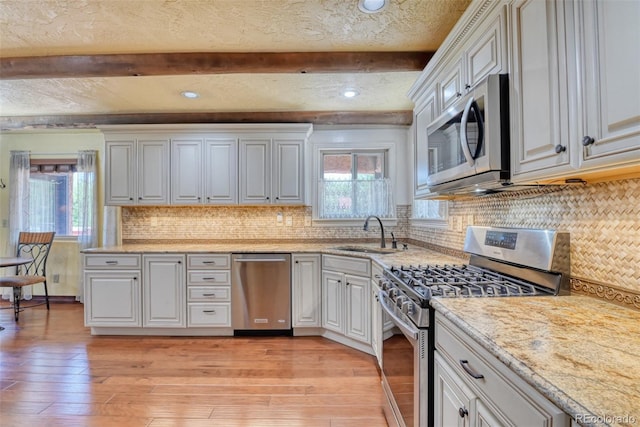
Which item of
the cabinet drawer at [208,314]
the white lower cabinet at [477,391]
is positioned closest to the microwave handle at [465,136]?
the white lower cabinet at [477,391]

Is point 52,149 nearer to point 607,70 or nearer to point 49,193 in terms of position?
point 49,193

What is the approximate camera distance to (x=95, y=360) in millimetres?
2699

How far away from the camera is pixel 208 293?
3225 mm

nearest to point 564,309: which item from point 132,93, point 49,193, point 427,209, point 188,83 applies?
point 427,209

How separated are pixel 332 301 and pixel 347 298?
207 mm

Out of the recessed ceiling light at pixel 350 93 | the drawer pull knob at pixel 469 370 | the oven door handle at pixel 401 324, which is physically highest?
the recessed ceiling light at pixel 350 93

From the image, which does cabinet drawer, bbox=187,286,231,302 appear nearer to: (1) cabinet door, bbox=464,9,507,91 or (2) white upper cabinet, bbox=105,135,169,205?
(2) white upper cabinet, bbox=105,135,169,205

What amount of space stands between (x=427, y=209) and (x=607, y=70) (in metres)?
2.37

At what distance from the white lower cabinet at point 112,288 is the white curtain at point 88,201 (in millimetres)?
1165

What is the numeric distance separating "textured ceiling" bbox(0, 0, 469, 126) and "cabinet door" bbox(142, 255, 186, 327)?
1674 millimetres

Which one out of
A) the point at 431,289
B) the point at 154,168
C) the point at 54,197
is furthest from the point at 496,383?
the point at 54,197

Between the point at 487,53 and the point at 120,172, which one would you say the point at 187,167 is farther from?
the point at 487,53

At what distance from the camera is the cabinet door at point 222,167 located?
3559 mm

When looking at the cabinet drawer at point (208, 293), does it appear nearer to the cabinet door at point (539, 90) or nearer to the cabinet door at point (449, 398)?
the cabinet door at point (449, 398)
